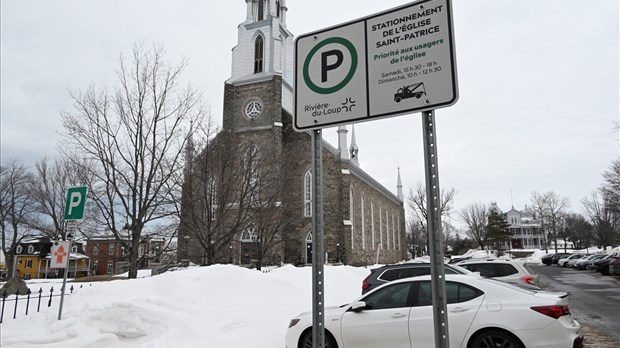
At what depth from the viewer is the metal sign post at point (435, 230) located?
199 cm

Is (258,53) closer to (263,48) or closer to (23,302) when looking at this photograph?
(263,48)

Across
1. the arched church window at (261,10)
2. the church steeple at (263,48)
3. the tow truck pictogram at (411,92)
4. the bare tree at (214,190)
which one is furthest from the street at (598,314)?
the arched church window at (261,10)

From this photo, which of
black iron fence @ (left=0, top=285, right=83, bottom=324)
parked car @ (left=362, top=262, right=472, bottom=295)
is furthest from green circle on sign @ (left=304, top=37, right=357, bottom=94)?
black iron fence @ (left=0, top=285, right=83, bottom=324)

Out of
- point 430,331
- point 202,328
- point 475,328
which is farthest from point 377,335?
point 202,328

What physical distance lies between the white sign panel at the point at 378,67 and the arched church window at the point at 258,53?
1434 inches

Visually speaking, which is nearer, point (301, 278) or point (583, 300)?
point (583, 300)

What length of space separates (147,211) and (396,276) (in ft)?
34.1

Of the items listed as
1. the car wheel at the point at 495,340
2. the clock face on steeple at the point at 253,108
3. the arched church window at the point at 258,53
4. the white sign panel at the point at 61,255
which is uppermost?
the arched church window at the point at 258,53

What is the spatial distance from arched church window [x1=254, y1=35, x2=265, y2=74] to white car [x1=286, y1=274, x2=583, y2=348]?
3375cm

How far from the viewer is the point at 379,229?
47031 millimetres

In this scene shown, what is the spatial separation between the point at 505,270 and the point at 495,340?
7.77 meters

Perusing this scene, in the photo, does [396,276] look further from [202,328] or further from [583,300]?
[583,300]

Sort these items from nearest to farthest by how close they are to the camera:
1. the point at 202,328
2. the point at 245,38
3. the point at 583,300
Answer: the point at 202,328 → the point at 583,300 → the point at 245,38

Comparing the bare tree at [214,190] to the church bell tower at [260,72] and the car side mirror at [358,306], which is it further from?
the church bell tower at [260,72]
